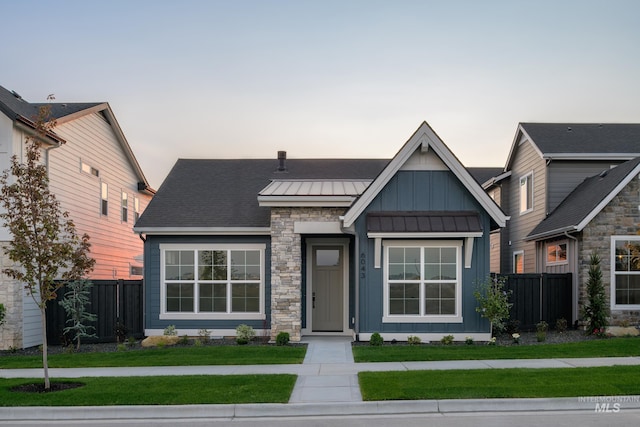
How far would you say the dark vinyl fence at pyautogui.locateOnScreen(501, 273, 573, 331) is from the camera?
19547 mm

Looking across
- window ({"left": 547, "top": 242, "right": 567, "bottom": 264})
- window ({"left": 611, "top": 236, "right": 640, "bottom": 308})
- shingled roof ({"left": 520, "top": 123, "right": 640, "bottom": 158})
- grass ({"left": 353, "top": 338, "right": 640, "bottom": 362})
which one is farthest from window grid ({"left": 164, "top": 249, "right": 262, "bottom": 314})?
shingled roof ({"left": 520, "top": 123, "right": 640, "bottom": 158})

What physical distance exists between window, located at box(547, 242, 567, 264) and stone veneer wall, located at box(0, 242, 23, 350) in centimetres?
1639

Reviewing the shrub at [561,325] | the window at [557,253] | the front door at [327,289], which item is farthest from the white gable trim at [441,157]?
the window at [557,253]

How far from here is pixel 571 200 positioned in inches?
857

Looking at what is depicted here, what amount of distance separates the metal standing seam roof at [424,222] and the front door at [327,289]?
2.58 meters

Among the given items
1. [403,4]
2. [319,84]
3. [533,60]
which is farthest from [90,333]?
[533,60]

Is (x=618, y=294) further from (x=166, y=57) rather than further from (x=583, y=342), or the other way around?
(x=166, y=57)

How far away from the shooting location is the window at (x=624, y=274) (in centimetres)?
1848

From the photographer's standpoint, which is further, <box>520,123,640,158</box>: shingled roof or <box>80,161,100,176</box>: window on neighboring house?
<box>520,123,640,158</box>: shingled roof

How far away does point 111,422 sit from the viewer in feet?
30.2

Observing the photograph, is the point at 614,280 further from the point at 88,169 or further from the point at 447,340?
the point at 88,169

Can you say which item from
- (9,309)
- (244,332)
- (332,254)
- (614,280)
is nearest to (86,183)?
(9,309)

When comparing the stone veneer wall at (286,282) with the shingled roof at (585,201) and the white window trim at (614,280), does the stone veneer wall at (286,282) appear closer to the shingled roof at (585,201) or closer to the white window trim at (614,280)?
the shingled roof at (585,201)

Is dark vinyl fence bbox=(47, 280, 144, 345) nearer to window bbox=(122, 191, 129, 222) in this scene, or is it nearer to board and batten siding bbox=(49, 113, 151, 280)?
board and batten siding bbox=(49, 113, 151, 280)
